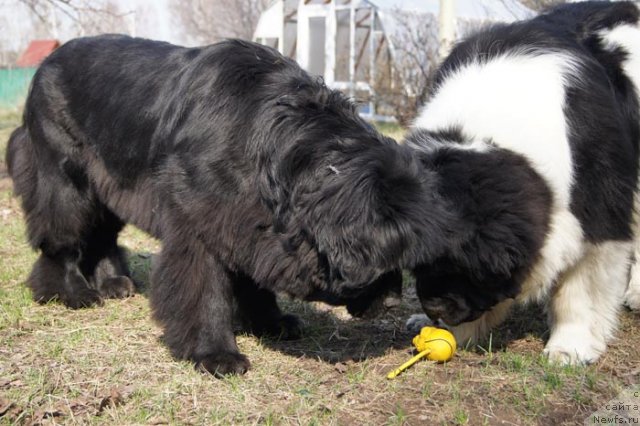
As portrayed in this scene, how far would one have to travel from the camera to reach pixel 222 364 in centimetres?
340

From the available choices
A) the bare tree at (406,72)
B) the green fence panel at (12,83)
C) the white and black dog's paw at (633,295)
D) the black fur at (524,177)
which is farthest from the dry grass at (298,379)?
the green fence panel at (12,83)

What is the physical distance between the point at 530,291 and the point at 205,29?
42936 millimetres

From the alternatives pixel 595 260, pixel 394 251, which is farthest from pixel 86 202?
pixel 595 260

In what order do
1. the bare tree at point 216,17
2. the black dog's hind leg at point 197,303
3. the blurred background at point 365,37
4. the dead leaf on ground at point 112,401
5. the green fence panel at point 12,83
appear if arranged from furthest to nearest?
the bare tree at point 216,17 < the green fence panel at point 12,83 < the blurred background at point 365,37 < the black dog's hind leg at point 197,303 < the dead leaf on ground at point 112,401

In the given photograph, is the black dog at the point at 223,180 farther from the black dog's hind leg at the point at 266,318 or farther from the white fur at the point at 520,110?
the white fur at the point at 520,110

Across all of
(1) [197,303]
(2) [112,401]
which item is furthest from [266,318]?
(2) [112,401]

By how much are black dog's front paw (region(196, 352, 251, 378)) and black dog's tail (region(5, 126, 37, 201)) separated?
82.0 inches

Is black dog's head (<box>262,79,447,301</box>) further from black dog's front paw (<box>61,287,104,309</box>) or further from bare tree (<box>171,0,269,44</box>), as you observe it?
bare tree (<box>171,0,269,44</box>)

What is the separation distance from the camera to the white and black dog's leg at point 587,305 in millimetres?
3723

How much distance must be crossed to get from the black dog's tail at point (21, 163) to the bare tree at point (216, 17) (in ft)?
110

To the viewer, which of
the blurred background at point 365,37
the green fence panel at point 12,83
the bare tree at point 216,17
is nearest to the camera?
the blurred background at point 365,37

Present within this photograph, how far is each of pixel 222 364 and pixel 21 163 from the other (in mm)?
2363

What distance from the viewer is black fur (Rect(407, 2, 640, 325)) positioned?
312cm

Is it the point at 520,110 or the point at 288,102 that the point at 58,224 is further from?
the point at 520,110
